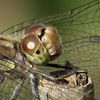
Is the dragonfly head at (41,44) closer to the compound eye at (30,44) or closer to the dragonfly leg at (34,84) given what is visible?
the compound eye at (30,44)

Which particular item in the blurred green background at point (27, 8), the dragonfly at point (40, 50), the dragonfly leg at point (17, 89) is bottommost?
the dragonfly leg at point (17, 89)

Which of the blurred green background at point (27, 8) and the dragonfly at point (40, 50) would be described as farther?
the blurred green background at point (27, 8)

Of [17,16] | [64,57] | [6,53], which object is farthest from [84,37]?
[17,16]

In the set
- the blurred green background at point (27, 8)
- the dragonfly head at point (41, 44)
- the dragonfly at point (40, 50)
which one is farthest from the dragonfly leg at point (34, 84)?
the blurred green background at point (27, 8)

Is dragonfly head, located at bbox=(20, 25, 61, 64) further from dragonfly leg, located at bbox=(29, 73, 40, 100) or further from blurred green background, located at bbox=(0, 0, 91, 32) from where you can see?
blurred green background, located at bbox=(0, 0, 91, 32)

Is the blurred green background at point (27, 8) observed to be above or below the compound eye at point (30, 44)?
above

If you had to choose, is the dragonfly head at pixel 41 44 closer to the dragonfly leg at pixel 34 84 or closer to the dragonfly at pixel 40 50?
the dragonfly at pixel 40 50

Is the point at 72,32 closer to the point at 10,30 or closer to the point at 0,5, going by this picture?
the point at 10,30
